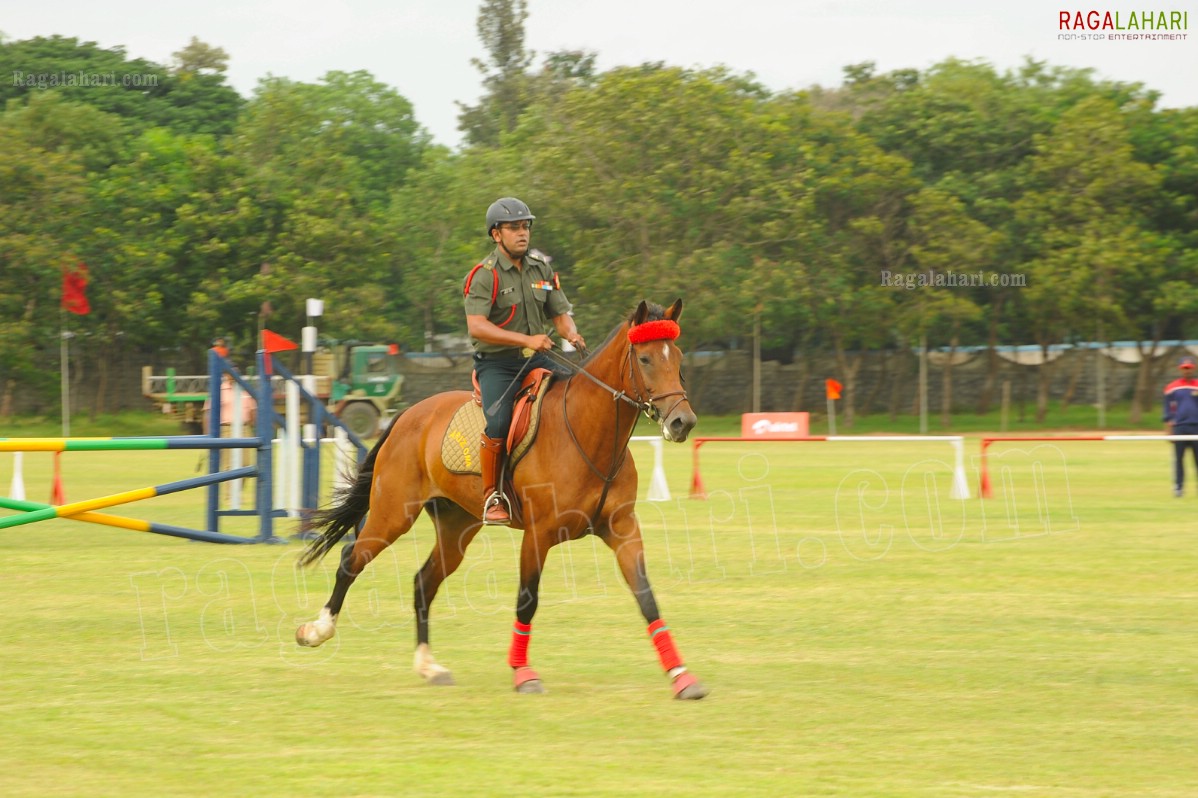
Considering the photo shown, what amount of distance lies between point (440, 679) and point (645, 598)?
128cm

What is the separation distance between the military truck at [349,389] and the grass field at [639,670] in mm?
21338

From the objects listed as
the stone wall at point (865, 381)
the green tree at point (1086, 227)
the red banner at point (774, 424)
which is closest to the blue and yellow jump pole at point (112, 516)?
the red banner at point (774, 424)

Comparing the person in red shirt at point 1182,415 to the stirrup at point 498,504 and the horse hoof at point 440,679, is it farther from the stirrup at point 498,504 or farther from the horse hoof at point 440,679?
the horse hoof at point 440,679

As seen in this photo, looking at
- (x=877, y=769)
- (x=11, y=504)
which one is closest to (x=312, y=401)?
(x=11, y=504)

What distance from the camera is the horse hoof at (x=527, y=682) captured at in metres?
7.50

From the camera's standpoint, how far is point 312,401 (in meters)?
15.3

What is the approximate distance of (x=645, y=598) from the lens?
7387mm

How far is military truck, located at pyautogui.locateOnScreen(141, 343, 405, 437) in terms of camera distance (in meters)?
38.1

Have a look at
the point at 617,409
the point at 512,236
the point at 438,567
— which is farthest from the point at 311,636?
the point at 512,236

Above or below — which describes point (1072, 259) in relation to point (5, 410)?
above

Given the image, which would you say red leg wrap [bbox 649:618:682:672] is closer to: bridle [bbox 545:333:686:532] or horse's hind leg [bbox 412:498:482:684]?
bridle [bbox 545:333:686:532]

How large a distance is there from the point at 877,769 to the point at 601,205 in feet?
135

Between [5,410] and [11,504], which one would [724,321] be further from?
[11,504]

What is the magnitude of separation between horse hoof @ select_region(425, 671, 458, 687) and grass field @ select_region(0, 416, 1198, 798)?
0.06 m
